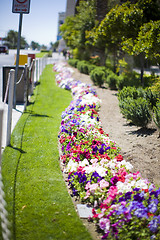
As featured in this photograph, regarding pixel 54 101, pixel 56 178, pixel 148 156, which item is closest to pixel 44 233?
pixel 56 178

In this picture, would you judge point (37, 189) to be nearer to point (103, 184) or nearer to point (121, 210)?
point (103, 184)

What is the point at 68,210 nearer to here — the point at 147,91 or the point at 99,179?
the point at 99,179

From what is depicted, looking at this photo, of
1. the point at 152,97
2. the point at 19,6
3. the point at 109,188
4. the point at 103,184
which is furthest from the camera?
the point at 19,6

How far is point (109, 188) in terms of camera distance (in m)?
3.64

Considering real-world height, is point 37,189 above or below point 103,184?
below

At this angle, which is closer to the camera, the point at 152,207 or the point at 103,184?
the point at 152,207

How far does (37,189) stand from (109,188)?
1.11 metres

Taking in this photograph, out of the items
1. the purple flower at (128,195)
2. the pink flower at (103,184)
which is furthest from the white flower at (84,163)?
the purple flower at (128,195)

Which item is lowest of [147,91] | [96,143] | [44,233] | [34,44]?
[44,233]

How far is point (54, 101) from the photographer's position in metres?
11.4

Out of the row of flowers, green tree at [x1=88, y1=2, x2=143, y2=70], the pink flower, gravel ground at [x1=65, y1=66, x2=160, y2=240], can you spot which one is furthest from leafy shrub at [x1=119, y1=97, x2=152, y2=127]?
green tree at [x1=88, y1=2, x2=143, y2=70]

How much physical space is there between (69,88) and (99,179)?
11.2 m

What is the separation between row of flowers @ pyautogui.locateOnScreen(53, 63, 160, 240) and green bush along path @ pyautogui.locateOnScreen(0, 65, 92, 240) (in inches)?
9.5

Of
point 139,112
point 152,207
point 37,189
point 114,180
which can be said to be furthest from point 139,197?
point 139,112
